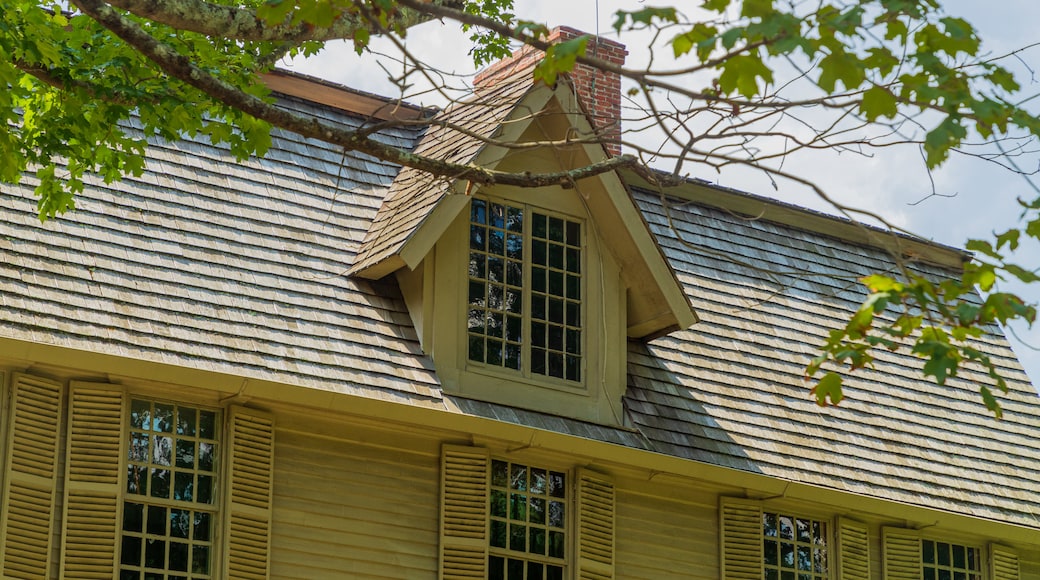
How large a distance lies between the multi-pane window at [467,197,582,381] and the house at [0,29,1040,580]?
26 millimetres

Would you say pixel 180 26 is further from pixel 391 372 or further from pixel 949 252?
pixel 949 252

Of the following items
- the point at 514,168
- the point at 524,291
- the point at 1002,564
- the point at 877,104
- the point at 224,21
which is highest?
the point at 514,168

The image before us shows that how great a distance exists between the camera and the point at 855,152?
28.5ft

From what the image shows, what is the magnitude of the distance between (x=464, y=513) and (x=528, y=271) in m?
2.33

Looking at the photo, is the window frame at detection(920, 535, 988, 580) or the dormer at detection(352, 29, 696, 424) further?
the window frame at detection(920, 535, 988, 580)

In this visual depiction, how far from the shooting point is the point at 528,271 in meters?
14.4

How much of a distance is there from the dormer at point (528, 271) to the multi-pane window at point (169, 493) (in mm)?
2315

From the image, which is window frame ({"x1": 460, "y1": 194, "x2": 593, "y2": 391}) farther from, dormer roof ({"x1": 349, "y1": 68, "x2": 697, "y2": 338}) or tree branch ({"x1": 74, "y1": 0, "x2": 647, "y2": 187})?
tree branch ({"x1": 74, "y1": 0, "x2": 647, "y2": 187})

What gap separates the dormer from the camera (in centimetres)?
1388

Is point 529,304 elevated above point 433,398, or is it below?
above

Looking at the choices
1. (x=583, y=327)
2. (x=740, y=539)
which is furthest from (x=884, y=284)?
(x=740, y=539)

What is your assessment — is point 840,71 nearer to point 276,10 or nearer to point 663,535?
point 276,10

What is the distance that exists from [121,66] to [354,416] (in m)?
4.17

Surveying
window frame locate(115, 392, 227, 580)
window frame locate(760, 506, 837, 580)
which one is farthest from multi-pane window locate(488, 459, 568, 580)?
window frame locate(115, 392, 227, 580)
